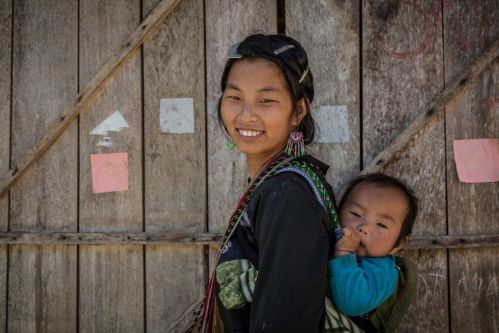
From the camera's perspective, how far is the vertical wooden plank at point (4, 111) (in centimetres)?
276

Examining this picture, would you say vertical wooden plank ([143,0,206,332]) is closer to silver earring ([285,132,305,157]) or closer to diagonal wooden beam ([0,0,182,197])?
diagonal wooden beam ([0,0,182,197])

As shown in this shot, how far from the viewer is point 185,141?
262cm

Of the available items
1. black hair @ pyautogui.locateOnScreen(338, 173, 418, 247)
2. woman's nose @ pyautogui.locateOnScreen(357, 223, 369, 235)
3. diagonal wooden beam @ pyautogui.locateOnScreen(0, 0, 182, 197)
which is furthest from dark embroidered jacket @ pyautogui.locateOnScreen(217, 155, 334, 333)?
diagonal wooden beam @ pyautogui.locateOnScreen(0, 0, 182, 197)

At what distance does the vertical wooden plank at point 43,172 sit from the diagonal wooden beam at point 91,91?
2.2 inches

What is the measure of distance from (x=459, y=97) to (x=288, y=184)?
169 centimetres

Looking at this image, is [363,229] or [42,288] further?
[42,288]

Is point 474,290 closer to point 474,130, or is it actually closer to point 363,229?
point 474,130

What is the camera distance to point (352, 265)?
1.26 meters

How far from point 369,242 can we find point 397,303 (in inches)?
8.3

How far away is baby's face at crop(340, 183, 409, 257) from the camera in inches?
59.5

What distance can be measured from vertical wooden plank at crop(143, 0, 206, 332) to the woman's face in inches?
45.8

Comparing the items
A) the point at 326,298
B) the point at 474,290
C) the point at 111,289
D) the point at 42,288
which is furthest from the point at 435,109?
the point at 42,288

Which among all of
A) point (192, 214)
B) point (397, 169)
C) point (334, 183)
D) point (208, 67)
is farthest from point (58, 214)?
point (397, 169)

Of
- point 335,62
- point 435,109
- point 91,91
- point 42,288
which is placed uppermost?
point 335,62
